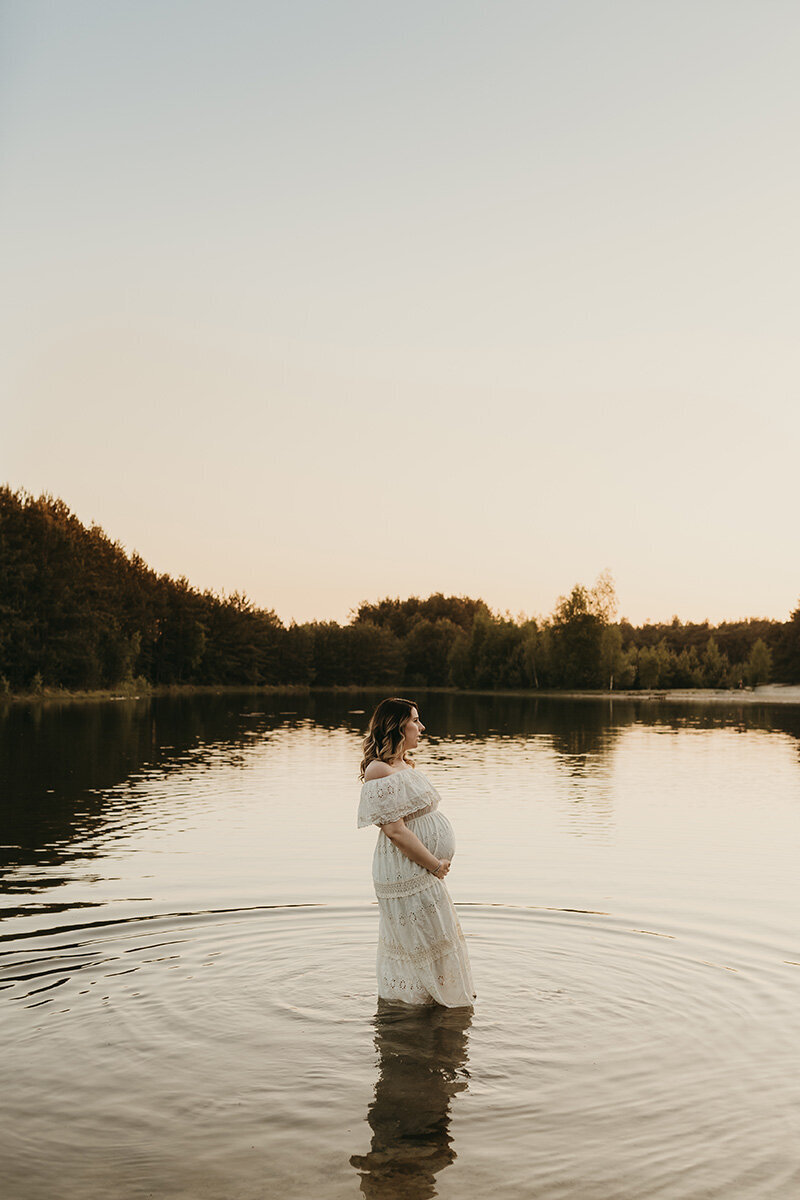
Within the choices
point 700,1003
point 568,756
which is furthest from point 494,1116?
point 568,756

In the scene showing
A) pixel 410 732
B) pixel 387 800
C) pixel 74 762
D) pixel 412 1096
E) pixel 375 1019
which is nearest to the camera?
pixel 412 1096

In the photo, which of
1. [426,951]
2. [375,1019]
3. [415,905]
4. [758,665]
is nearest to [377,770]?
[415,905]

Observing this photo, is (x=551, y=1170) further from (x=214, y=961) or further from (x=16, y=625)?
(x=16, y=625)

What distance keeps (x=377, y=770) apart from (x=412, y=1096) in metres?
2.00

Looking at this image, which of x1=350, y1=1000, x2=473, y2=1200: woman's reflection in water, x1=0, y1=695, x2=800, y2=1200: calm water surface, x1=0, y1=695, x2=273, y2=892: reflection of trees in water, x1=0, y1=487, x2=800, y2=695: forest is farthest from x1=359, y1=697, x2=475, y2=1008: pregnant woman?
x1=0, y1=487, x2=800, y2=695: forest

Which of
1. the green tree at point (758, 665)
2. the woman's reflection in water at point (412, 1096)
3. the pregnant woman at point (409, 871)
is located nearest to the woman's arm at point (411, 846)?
the pregnant woman at point (409, 871)

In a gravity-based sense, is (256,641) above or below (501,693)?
above

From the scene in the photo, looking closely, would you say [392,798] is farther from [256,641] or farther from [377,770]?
[256,641]

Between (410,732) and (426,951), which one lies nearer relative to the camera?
(410,732)

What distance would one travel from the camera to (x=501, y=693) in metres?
116

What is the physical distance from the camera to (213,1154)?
558cm

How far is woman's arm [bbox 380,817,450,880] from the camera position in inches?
287

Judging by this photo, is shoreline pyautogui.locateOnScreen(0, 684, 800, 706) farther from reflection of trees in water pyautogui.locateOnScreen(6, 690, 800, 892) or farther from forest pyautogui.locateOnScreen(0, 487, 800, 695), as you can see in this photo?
reflection of trees in water pyautogui.locateOnScreen(6, 690, 800, 892)

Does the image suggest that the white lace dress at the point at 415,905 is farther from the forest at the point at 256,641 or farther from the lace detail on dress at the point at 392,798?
the forest at the point at 256,641
